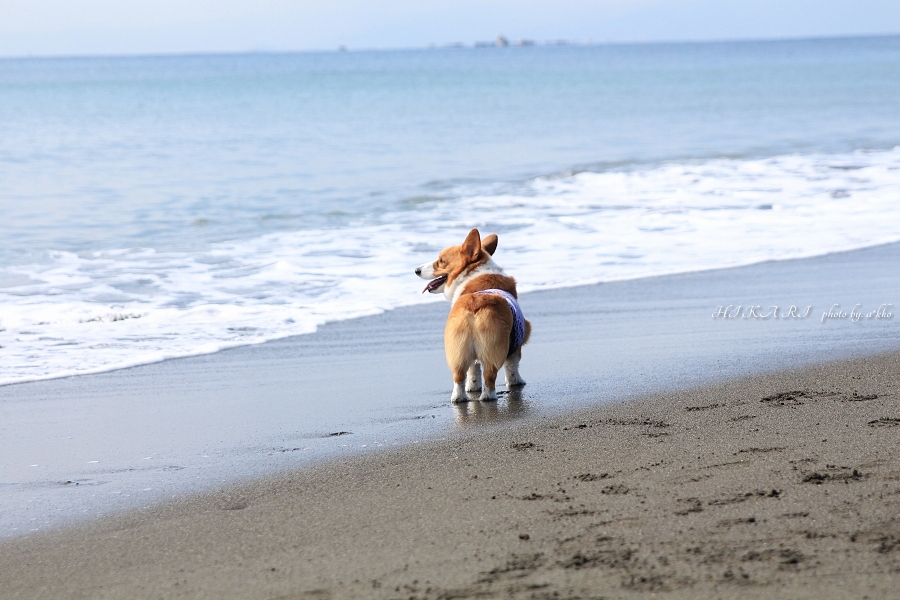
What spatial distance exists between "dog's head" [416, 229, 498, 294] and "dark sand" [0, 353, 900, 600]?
1334 mm

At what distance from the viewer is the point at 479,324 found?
4797 mm

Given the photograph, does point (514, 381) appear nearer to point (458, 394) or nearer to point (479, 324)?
point (458, 394)

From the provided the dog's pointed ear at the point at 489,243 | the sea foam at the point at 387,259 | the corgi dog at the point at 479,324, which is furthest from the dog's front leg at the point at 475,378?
the sea foam at the point at 387,259

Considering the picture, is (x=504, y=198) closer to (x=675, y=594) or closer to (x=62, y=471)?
(x=62, y=471)

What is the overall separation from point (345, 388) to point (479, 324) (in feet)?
3.08

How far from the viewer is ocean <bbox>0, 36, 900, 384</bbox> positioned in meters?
7.53

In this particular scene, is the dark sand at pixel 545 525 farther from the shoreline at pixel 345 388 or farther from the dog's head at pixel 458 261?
the dog's head at pixel 458 261

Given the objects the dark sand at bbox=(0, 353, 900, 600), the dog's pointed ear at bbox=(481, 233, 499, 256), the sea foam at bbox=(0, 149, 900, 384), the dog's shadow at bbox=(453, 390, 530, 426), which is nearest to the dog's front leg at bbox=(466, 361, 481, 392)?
the dog's shadow at bbox=(453, 390, 530, 426)

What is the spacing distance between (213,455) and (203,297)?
12.9ft

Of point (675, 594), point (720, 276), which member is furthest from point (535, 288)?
point (675, 594)

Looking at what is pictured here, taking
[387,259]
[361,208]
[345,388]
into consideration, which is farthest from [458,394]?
[361,208]

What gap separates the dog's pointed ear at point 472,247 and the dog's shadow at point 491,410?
820 millimetres

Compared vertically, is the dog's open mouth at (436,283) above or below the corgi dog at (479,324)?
above

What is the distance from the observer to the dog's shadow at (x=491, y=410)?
4.63m
